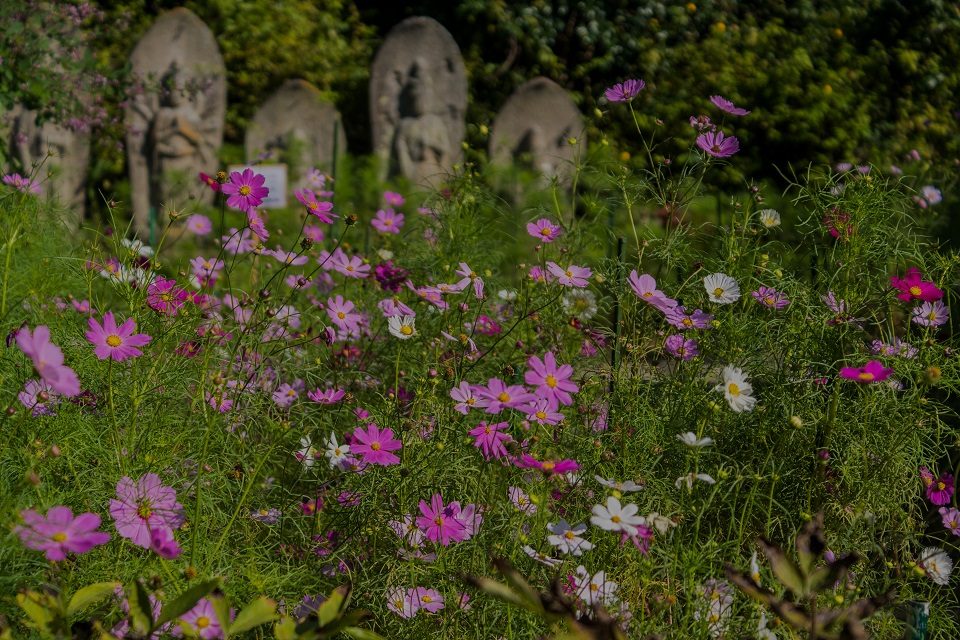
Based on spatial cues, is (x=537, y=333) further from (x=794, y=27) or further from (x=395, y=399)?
(x=794, y=27)

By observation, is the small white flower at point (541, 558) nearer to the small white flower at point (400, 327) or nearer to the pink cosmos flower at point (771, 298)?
the small white flower at point (400, 327)

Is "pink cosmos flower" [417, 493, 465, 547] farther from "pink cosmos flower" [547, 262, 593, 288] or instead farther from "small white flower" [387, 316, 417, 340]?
"pink cosmos flower" [547, 262, 593, 288]

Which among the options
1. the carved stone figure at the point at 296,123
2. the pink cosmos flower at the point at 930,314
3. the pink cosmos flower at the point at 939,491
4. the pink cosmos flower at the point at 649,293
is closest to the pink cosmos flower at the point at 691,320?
the pink cosmos flower at the point at 649,293

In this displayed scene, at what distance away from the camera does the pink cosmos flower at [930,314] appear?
5.35 ft

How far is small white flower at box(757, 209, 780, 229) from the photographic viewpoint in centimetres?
180

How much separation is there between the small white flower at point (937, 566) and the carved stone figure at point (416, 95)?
509 cm

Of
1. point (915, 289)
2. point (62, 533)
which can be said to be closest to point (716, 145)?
point (915, 289)

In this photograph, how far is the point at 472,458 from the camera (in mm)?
1617

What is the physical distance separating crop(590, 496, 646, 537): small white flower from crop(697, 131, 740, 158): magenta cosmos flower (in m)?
0.73

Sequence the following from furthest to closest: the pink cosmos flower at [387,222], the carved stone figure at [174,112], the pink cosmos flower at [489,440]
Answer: the carved stone figure at [174,112], the pink cosmos flower at [387,222], the pink cosmos flower at [489,440]

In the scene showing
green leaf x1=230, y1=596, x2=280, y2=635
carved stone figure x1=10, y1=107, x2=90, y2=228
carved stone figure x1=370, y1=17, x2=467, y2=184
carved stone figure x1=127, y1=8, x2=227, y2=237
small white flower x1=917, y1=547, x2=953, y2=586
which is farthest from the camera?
carved stone figure x1=370, y1=17, x2=467, y2=184

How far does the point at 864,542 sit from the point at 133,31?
7.30 metres

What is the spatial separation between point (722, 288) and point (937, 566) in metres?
0.58

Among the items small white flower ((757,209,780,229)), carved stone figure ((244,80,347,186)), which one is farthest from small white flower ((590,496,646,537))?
carved stone figure ((244,80,347,186))
